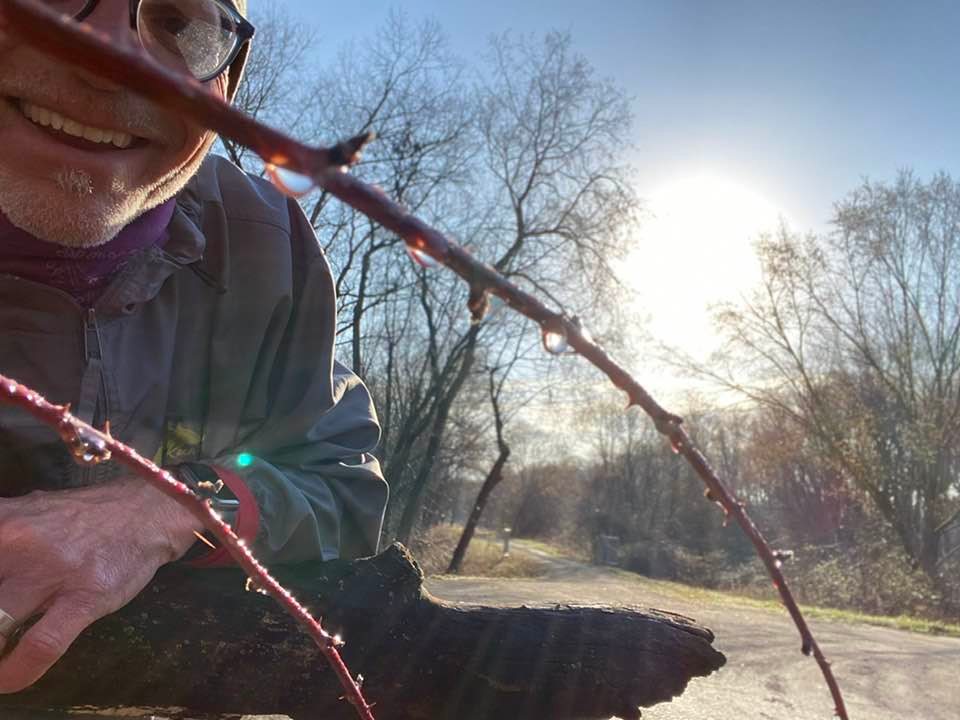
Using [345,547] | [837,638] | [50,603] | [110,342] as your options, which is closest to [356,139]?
[50,603]

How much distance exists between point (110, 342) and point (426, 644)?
2.29ft

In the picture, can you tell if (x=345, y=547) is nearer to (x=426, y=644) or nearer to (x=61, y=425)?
(x=426, y=644)

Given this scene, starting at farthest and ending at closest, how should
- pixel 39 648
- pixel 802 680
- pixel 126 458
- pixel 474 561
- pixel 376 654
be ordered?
pixel 474 561
pixel 802 680
pixel 376 654
pixel 39 648
pixel 126 458

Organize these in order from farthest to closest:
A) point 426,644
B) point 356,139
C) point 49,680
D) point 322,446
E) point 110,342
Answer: point 322,446 → point 110,342 → point 426,644 → point 49,680 → point 356,139

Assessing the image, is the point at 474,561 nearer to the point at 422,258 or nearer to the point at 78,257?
the point at 78,257

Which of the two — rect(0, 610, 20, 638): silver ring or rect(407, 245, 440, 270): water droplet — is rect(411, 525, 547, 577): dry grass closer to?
rect(0, 610, 20, 638): silver ring

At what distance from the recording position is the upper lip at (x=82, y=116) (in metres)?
0.87

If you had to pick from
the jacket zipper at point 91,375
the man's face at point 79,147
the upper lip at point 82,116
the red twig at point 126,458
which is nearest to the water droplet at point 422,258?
the red twig at point 126,458

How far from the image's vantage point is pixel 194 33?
36.3 inches

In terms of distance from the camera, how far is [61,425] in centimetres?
29

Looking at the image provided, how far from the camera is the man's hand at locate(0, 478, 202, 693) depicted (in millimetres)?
768

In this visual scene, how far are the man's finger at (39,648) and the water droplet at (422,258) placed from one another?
75 centimetres

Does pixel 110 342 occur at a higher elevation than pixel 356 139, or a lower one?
higher

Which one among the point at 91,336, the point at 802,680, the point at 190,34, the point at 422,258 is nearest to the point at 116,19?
the point at 190,34
